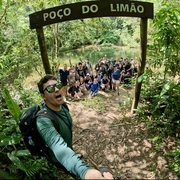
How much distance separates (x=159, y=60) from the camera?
426 centimetres

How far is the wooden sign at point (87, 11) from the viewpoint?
3527 millimetres

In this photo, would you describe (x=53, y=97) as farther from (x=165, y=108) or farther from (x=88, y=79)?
(x=88, y=79)

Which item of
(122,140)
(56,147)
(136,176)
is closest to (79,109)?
(122,140)

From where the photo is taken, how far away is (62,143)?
1521 mm

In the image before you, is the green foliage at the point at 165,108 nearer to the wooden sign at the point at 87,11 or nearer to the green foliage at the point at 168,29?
the green foliage at the point at 168,29

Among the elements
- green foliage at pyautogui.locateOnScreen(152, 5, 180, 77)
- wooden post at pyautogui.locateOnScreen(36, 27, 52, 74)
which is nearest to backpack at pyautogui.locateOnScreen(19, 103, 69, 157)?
wooden post at pyautogui.locateOnScreen(36, 27, 52, 74)

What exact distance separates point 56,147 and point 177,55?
354cm

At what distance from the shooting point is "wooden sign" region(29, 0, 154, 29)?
3.53m

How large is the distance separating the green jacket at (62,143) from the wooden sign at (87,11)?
2030 mm

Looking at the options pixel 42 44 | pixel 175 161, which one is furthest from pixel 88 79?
pixel 175 161

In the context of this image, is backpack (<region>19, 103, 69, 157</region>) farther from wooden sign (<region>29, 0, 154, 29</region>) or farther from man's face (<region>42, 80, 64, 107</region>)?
wooden sign (<region>29, 0, 154, 29</region>)

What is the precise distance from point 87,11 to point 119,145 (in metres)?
2.65

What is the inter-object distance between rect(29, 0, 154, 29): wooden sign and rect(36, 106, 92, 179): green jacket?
203cm

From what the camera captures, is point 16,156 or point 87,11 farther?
point 87,11
